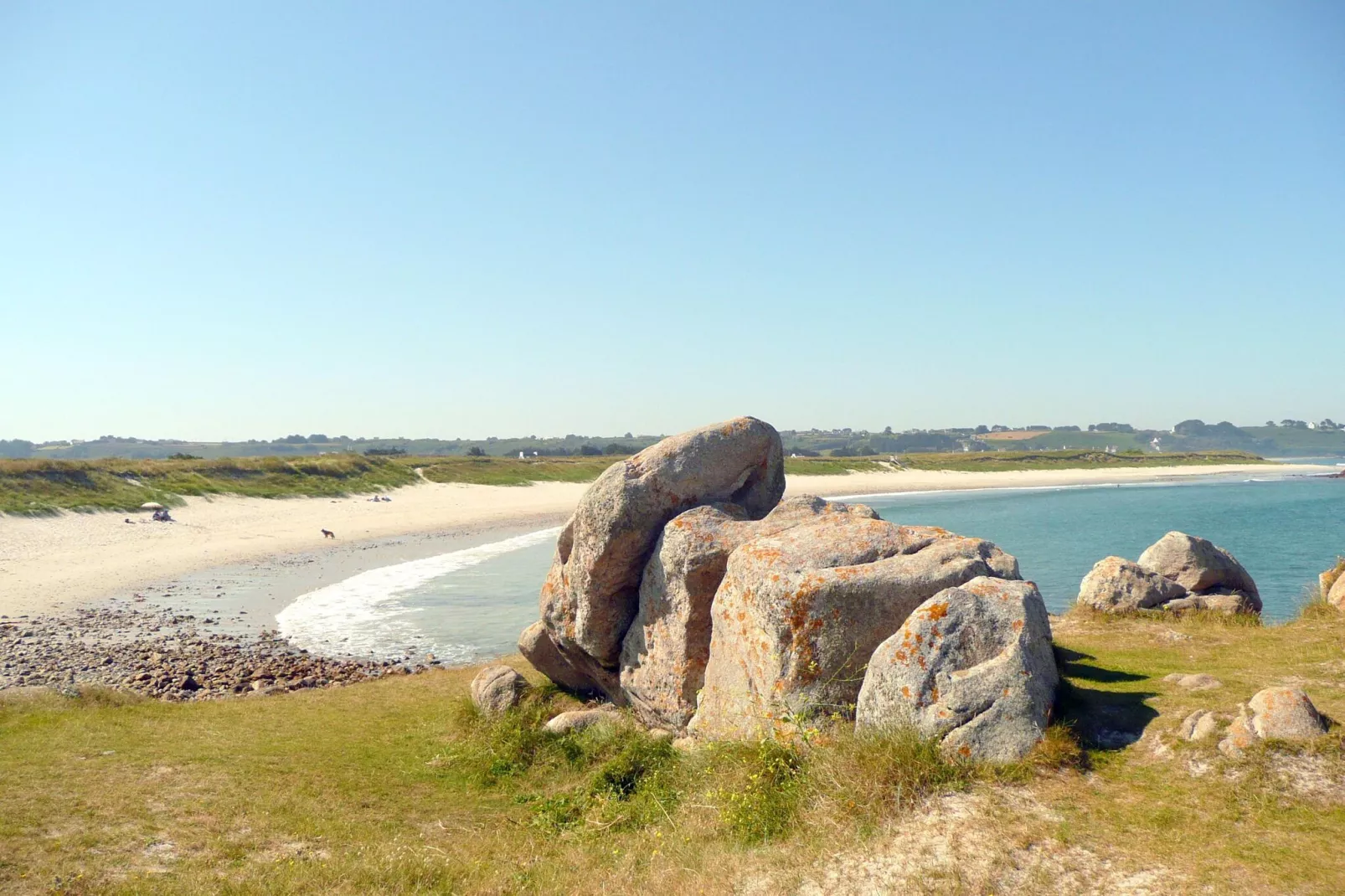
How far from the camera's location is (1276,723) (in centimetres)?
727

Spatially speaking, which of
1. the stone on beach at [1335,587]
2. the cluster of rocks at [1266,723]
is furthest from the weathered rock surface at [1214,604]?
the cluster of rocks at [1266,723]

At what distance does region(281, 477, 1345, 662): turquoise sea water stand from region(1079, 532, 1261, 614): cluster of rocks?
305cm

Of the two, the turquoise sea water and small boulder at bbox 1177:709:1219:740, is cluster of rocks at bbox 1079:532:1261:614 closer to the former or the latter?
the turquoise sea water

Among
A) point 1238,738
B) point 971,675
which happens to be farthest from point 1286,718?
point 971,675

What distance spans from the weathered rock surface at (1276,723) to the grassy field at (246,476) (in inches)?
1815

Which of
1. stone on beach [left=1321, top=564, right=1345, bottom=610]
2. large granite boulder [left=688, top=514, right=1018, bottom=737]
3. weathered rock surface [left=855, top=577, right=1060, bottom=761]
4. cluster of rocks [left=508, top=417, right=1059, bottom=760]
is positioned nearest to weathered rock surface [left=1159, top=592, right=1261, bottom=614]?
stone on beach [left=1321, top=564, right=1345, bottom=610]

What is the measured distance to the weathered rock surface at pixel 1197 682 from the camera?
939 centimetres

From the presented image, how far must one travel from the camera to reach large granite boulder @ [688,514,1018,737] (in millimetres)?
9188

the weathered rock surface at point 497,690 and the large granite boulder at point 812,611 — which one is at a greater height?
the large granite boulder at point 812,611

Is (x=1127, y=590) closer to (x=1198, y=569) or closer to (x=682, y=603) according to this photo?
(x=1198, y=569)

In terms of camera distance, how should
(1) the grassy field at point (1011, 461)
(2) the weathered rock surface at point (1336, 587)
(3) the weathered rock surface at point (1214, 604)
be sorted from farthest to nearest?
(1) the grassy field at point (1011, 461) → (3) the weathered rock surface at point (1214, 604) → (2) the weathered rock surface at point (1336, 587)

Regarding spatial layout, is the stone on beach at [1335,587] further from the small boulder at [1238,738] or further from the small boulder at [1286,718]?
the small boulder at [1238,738]

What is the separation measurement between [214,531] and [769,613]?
44271 mm

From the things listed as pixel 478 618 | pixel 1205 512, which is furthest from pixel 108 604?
pixel 1205 512
